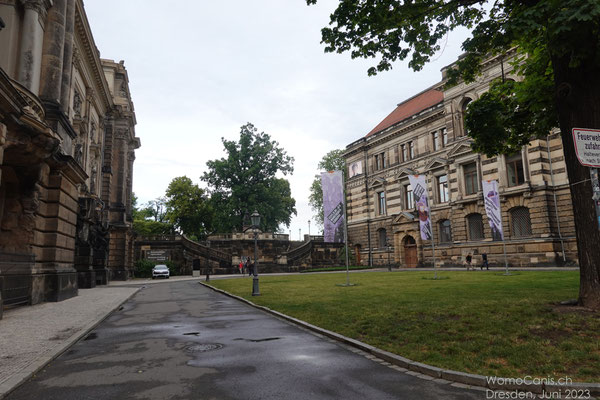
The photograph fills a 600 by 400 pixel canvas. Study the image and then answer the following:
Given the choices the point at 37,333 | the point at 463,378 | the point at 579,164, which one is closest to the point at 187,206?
the point at 37,333

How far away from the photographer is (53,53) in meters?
17.6

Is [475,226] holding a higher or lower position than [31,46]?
lower

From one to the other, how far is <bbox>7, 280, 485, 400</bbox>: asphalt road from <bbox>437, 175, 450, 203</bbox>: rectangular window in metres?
32.2

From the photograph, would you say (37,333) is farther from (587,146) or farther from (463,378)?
(587,146)

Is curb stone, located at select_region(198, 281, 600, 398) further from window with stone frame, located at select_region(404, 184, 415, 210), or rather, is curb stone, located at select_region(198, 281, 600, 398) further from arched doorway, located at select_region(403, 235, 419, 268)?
window with stone frame, located at select_region(404, 184, 415, 210)

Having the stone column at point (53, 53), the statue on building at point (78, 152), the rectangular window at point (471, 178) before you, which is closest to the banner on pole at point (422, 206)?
the rectangular window at point (471, 178)

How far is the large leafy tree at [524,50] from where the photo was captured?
7363 mm

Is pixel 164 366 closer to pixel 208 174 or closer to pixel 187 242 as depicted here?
pixel 187 242

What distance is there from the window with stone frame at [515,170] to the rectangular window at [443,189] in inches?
259

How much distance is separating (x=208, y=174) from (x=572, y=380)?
5686cm

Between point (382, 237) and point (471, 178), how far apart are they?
1386cm

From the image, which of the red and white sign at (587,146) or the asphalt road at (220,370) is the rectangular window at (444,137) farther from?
the red and white sign at (587,146)

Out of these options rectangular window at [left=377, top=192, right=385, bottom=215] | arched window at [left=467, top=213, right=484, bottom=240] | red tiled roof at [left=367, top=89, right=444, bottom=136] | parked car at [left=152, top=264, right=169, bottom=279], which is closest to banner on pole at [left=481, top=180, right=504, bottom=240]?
arched window at [left=467, top=213, right=484, bottom=240]

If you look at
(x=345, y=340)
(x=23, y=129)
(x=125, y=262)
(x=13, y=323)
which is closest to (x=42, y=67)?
(x=23, y=129)
